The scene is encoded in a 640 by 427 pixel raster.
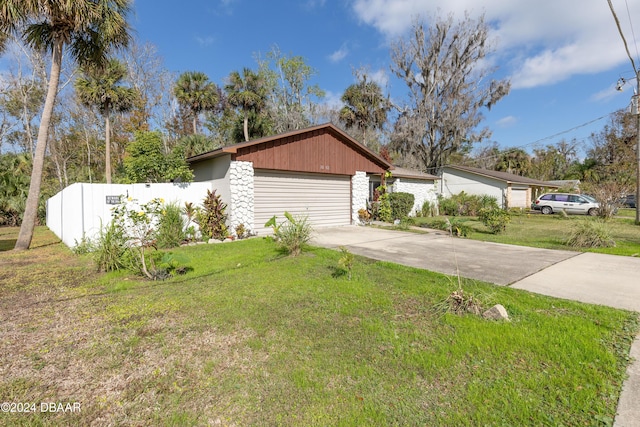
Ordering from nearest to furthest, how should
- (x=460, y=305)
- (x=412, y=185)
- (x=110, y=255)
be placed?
1. (x=460, y=305)
2. (x=110, y=255)
3. (x=412, y=185)

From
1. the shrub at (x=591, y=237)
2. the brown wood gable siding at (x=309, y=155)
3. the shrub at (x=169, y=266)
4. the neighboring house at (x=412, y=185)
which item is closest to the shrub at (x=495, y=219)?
the shrub at (x=591, y=237)

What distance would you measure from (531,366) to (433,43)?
27530 millimetres

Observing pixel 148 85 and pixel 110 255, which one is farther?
pixel 148 85

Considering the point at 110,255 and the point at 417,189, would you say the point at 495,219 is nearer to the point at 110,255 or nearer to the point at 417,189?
the point at 417,189

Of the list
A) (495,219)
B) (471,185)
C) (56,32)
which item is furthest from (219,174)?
(471,185)

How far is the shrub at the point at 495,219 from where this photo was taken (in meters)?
10.5

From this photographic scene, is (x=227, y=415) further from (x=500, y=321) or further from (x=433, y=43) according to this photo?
(x=433, y=43)

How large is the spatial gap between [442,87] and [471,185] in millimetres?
8970

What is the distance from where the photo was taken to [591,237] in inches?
306

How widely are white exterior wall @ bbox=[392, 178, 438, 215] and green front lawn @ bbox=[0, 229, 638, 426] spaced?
12.6 meters

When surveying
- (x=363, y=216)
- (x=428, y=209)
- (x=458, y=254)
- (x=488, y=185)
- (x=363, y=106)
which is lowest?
(x=458, y=254)

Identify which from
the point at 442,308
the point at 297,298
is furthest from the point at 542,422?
the point at 297,298

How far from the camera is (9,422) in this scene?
6.36ft

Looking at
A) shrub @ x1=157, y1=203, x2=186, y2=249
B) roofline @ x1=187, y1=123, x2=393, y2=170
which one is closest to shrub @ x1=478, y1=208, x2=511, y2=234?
roofline @ x1=187, y1=123, x2=393, y2=170
